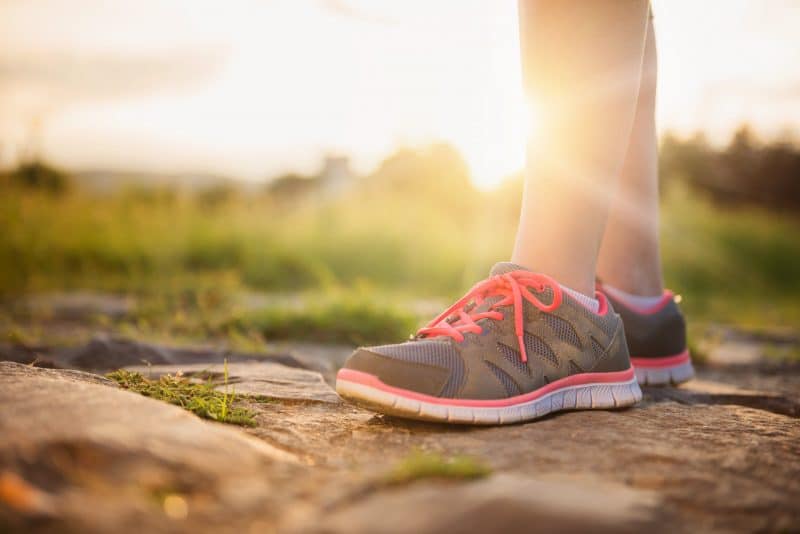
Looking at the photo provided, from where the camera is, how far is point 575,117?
157 cm

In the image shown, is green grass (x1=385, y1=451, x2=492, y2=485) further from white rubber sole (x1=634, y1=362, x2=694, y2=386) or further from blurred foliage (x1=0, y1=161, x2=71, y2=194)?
blurred foliage (x1=0, y1=161, x2=71, y2=194)

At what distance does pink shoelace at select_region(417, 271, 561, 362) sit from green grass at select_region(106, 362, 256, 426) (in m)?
0.44

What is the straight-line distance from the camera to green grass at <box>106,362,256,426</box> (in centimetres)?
135

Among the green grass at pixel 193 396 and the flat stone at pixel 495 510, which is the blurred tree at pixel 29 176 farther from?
the flat stone at pixel 495 510

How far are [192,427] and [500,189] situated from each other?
1435cm

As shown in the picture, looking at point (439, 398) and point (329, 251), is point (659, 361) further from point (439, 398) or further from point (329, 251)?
point (329, 251)

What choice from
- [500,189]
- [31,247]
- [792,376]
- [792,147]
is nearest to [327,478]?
[792,376]

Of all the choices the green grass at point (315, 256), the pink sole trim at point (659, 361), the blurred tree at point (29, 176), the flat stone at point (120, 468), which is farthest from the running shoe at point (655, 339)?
the blurred tree at point (29, 176)

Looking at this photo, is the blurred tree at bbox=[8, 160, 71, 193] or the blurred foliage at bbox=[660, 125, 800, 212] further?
the blurred foliage at bbox=[660, 125, 800, 212]

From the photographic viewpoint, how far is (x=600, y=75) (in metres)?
1.54

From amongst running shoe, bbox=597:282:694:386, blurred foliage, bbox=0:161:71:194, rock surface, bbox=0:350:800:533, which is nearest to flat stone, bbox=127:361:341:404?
rock surface, bbox=0:350:800:533

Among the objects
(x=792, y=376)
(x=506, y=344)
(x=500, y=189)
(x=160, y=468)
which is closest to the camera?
(x=160, y=468)

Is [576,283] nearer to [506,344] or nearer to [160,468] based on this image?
[506,344]

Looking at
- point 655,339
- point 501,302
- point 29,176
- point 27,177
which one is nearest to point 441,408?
point 501,302
